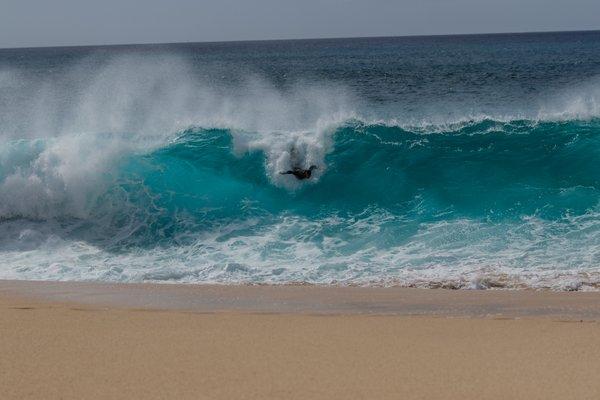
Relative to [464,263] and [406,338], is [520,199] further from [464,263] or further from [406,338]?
[406,338]

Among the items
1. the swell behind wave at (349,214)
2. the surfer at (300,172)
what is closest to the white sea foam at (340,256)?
the swell behind wave at (349,214)

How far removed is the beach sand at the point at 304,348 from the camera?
4.30m

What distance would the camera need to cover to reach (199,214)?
11.9 m

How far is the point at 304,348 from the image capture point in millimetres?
5047

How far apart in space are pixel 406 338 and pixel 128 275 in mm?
4588

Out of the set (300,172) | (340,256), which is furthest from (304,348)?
(300,172)

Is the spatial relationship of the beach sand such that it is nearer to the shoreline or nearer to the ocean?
the shoreline

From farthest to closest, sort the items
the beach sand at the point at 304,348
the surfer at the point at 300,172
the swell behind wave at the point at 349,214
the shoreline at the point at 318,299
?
the surfer at the point at 300,172, the swell behind wave at the point at 349,214, the shoreline at the point at 318,299, the beach sand at the point at 304,348

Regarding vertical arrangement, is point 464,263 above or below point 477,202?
below

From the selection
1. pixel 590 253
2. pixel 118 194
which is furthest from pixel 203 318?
pixel 118 194

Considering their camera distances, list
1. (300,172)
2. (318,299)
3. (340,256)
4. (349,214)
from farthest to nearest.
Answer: (300,172) < (349,214) < (340,256) < (318,299)

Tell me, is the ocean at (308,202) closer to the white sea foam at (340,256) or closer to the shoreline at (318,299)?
the white sea foam at (340,256)

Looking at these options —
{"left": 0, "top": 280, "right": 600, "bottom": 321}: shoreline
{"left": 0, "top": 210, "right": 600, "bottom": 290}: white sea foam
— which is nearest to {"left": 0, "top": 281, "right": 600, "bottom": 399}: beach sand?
{"left": 0, "top": 280, "right": 600, "bottom": 321}: shoreline

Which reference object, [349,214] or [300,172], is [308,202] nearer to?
[349,214]
